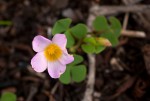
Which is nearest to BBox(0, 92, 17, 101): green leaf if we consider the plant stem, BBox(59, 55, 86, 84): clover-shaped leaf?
BBox(59, 55, 86, 84): clover-shaped leaf

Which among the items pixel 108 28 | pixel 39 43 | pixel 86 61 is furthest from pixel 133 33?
pixel 39 43

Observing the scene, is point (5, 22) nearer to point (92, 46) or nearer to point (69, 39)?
point (69, 39)

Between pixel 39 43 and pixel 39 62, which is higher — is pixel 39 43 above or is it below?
above

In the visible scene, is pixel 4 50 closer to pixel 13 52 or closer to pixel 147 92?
pixel 13 52

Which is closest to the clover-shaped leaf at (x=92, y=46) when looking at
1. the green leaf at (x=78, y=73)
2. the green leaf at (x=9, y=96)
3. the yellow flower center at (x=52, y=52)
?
the green leaf at (x=78, y=73)

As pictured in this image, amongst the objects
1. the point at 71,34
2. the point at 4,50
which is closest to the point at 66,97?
the point at 71,34

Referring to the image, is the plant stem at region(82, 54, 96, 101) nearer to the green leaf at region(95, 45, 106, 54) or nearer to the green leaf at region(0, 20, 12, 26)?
the green leaf at region(95, 45, 106, 54)
